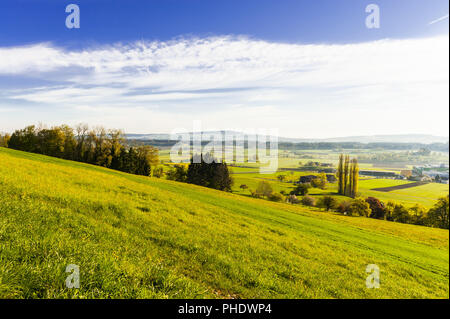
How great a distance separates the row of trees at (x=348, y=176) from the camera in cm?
11106

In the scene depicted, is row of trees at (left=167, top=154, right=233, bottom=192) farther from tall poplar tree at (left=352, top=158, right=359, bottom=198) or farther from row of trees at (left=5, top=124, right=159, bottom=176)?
tall poplar tree at (left=352, top=158, right=359, bottom=198)

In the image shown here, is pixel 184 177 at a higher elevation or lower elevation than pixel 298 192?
higher

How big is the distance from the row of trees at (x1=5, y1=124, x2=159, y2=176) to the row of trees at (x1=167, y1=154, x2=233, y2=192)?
2328 centimetres

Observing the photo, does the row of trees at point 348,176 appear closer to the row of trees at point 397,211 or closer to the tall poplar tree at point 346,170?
the tall poplar tree at point 346,170

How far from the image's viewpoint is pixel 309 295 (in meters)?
7.77

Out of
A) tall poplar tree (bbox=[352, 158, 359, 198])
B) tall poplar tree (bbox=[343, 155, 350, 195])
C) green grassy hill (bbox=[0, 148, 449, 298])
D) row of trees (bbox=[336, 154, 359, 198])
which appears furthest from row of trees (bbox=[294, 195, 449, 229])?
green grassy hill (bbox=[0, 148, 449, 298])

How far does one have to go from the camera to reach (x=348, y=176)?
389ft

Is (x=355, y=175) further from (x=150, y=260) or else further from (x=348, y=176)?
(x=150, y=260)

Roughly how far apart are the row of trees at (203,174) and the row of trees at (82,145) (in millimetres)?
23282

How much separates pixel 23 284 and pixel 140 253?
12.3ft

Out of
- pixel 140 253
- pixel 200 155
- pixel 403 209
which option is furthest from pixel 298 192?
pixel 140 253

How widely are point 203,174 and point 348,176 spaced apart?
81.4 metres
